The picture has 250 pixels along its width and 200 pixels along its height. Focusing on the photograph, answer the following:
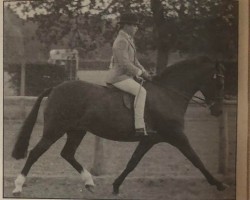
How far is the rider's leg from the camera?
134cm

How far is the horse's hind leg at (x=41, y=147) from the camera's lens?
4.44 ft

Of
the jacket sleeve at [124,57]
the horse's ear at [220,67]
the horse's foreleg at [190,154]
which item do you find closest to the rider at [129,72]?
the jacket sleeve at [124,57]

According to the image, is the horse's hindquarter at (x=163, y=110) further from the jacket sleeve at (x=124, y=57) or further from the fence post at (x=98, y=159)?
the fence post at (x=98, y=159)

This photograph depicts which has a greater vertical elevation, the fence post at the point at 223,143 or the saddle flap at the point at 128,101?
the saddle flap at the point at 128,101

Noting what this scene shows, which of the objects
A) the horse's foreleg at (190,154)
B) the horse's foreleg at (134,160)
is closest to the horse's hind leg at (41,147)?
the horse's foreleg at (134,160)

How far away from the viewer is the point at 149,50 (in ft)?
4.40

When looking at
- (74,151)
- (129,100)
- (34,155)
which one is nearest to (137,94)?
(129,100)

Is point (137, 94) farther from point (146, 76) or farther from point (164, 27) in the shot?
point (164, 27)

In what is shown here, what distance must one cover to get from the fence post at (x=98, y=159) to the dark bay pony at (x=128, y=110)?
19 mm

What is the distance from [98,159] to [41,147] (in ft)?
0.58

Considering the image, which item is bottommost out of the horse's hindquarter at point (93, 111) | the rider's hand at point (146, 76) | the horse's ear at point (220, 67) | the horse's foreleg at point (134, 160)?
the horse's foreleg at point (134, 160)

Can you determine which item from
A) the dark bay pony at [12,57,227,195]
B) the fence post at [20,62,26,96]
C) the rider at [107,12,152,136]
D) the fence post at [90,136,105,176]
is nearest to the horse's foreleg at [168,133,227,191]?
the dark bay pony at [12,57,227,195]

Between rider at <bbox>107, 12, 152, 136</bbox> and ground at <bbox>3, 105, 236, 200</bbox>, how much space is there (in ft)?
0.36

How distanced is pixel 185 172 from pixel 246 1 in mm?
542
